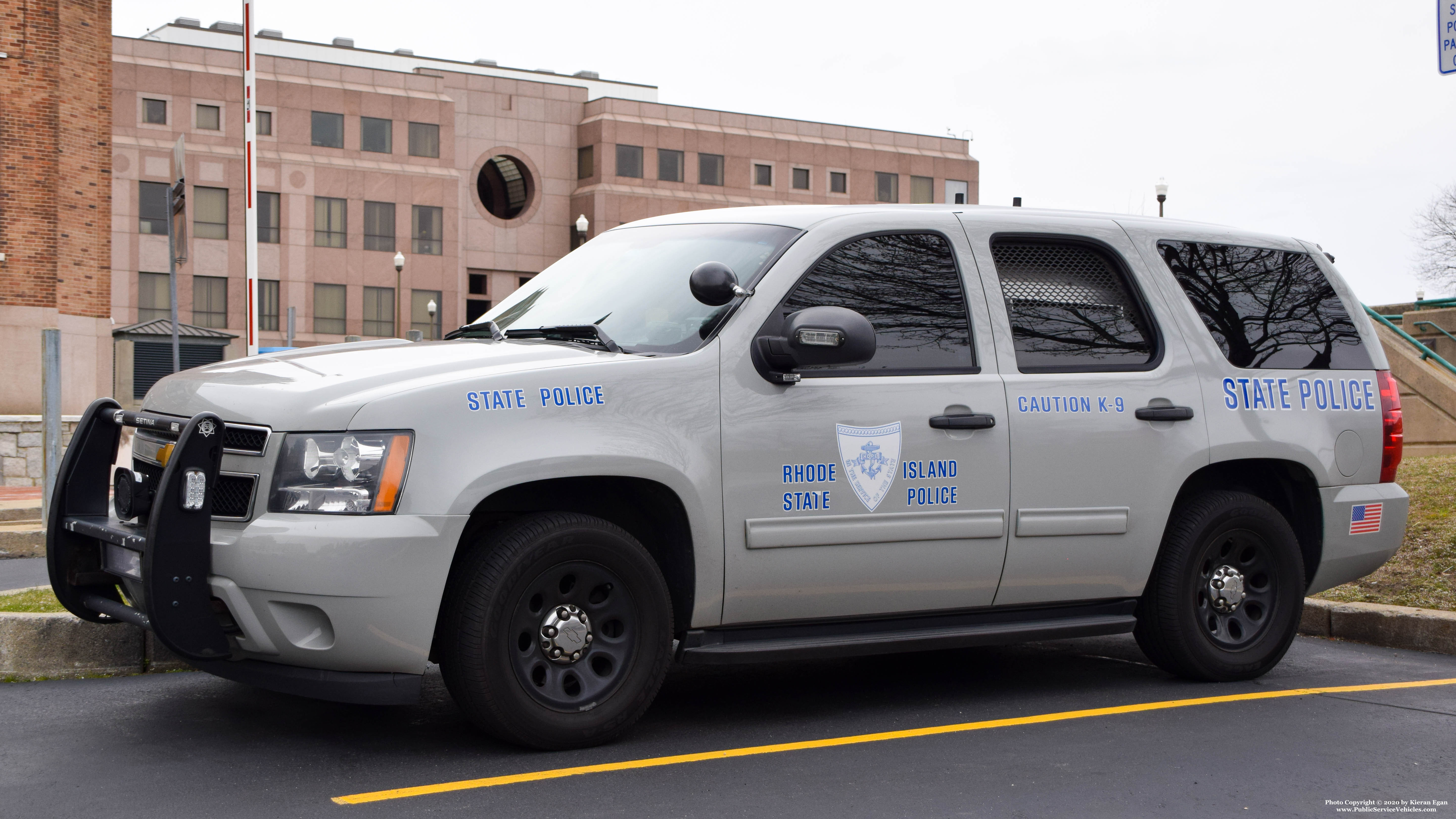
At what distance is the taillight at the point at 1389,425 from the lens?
21.9 ft

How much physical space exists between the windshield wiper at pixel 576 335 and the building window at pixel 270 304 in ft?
191

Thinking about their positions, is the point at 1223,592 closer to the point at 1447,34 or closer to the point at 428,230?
the point at 1447,34

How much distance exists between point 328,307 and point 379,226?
14.2 feet

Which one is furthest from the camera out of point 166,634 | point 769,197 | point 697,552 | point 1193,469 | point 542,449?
point 769,197

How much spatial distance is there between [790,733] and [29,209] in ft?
83.8

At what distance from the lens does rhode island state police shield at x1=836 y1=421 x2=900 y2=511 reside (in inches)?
206

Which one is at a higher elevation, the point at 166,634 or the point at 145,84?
the point at 145,84

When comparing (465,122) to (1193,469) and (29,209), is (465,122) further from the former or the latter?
(1193,469)

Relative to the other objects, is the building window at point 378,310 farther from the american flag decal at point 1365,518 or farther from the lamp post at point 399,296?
the american flag decal at point 1365,518

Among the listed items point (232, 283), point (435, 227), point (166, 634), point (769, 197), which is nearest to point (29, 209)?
point (166, 634)

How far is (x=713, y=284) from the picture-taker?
502 centimetres

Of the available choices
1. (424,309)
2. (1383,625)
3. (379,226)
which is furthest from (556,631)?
(424,309)

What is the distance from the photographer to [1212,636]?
620cm

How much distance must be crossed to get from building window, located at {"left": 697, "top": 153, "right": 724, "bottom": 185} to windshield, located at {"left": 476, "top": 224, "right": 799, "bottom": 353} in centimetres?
6550
